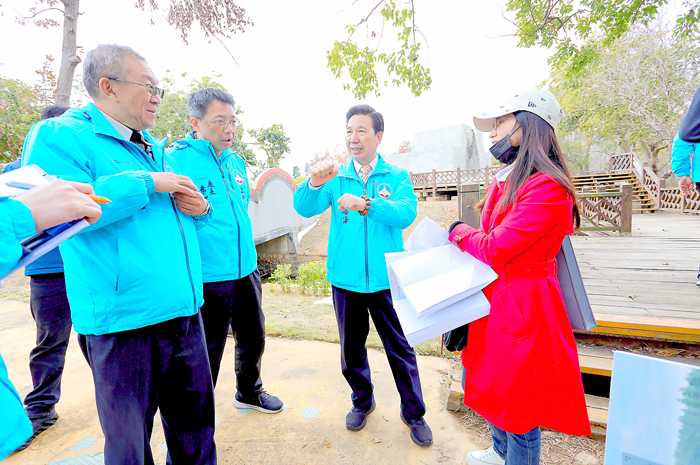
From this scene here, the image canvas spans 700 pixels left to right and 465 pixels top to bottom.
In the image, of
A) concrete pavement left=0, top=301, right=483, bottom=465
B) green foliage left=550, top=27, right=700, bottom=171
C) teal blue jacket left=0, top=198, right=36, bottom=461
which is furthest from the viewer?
green foliage left=550, top=27, right=700, bottom=171

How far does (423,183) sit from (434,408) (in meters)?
20.1

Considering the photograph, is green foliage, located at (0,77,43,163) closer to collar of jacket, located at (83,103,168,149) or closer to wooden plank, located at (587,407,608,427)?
collar of jacket, located at (83,103,168,149)

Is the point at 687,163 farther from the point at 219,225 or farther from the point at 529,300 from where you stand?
the point at 219,225

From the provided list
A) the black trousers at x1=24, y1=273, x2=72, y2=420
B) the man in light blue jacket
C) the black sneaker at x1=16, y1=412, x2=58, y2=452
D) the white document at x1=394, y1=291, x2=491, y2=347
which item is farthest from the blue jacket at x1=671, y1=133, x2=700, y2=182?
the black sneaker at x1=16, y1=412, x2=58, y2=452

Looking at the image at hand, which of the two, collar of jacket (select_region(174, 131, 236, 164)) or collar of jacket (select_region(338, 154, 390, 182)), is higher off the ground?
collar of jacket (select_region(174, 131, 236, 164))

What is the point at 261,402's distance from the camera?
2594 mm

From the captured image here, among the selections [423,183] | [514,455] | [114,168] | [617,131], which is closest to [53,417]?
[114,168]

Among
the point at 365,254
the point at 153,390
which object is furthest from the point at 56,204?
the point at 365,254

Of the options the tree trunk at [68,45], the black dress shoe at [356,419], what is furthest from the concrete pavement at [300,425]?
the tree trunk at [68,45]

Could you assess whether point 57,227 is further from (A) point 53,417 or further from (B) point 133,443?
(A) point 53,417

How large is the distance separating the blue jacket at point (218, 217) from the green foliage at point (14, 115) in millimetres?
7384

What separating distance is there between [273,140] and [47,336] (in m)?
21.1

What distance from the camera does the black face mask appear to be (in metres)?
1.58

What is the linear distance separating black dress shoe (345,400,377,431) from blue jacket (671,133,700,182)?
3412mm
